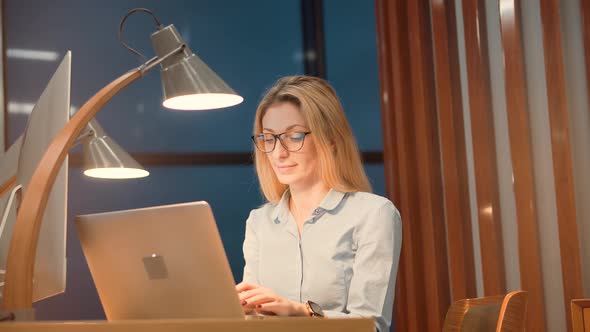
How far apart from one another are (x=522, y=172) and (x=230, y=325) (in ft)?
7.17

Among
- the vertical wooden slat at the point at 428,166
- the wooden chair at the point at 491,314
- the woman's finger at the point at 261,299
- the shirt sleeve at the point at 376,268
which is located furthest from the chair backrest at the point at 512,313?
the vertical wooden slat at the point at 428,166

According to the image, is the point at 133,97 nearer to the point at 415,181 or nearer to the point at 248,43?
the point at 248,43

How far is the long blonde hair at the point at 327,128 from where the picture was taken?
2207 mm

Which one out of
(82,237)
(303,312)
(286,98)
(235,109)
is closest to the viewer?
(82,237)

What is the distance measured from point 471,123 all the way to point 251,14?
1652mm

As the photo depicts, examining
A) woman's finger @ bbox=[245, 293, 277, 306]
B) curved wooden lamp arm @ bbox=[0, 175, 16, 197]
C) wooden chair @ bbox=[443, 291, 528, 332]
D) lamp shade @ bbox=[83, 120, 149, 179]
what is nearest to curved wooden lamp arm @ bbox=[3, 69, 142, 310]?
lamp shade @ bbox=[83, 120, 149, 179]

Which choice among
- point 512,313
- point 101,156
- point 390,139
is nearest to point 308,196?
point 101,156

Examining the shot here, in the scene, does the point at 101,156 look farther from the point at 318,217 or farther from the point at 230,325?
the point at 230,325

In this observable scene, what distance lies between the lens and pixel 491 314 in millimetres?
1709

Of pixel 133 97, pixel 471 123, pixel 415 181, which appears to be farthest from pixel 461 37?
pixel 133 97

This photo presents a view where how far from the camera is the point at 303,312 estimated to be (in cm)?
176

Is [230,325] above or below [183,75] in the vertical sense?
below

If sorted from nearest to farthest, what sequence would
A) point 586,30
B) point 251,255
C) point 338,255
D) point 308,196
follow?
point 338,255 < point 308,196 < point 251,255 < point 586,30

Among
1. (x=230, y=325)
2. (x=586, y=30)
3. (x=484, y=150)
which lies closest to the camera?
(x=230, y=325)
